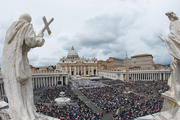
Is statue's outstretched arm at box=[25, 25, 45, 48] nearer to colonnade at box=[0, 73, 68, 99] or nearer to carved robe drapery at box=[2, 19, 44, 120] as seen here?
carved robe drapery at box=[2, 19, 44, 120]

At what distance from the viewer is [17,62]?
4418mm

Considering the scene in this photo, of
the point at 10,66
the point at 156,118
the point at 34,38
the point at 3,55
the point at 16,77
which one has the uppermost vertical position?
the point at 34,38

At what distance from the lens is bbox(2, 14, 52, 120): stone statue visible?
4.38 meters

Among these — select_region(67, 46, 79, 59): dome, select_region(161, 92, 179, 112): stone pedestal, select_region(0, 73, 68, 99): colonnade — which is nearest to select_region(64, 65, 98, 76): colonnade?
select_region(67, 46, 79, 59): dome

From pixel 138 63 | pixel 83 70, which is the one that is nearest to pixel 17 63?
pixel 83 70

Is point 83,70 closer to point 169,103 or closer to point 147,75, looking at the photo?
point 147,75

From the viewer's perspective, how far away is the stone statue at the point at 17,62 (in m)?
4.38

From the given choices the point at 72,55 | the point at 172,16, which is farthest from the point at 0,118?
the point at 72,55

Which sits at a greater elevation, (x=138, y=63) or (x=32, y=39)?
(x=32, y=39)

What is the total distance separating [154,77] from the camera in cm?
6725

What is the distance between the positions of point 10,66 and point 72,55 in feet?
447

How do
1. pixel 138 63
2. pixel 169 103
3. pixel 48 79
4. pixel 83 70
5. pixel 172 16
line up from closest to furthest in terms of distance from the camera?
pixel 172 16
pixel 169 103
pixel 48 79
pixel 83 70
pixel 138 63

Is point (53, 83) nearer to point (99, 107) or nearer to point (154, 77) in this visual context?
point (99, 107)

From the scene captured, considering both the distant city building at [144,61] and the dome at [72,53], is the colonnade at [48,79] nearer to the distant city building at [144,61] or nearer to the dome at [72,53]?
the distant city building at [144,61]
